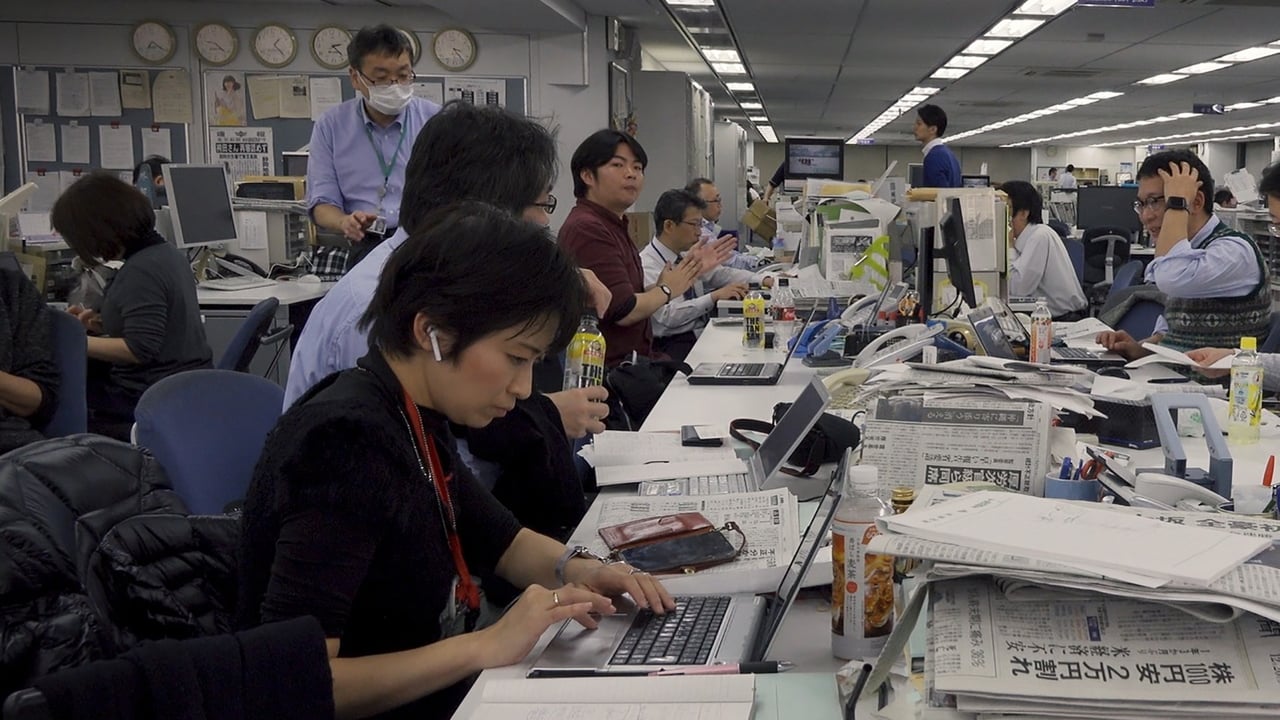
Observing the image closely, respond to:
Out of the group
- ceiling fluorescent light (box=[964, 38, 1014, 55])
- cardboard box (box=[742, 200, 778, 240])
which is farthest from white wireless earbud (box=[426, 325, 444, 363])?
ceiling fluorescent light (box=[964, 38, 1014, 55])

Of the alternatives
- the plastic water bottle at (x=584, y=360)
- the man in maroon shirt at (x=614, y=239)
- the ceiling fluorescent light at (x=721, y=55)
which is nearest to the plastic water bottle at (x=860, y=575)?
the plastic water bottle at (x=584, y=360)

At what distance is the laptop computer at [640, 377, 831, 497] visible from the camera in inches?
66.1

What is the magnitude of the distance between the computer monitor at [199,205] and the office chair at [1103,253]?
6.32 meters

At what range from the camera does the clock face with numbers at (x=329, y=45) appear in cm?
734

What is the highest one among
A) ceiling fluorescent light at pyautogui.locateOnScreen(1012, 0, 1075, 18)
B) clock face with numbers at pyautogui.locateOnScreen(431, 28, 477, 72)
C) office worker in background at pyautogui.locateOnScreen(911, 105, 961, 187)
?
ceiling fluorescent light at pyautogui.locateOnScreen(1012, 0, 1075, 18)

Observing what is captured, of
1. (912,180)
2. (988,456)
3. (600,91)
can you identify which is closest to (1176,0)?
(912,180)

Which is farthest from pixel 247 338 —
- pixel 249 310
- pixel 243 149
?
pixel 243 149

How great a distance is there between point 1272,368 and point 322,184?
2970mm

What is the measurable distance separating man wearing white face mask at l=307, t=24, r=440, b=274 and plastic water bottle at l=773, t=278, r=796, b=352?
1439 mm

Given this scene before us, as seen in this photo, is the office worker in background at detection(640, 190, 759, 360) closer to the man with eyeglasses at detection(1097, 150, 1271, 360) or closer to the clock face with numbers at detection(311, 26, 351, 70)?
the man with eyeglasses at detection(1097, 150, 1271, 360)

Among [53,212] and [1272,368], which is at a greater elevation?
[53,212]

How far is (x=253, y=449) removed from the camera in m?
2.10

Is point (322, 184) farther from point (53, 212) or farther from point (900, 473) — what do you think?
point (900, 473)

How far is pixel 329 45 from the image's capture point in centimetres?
736
